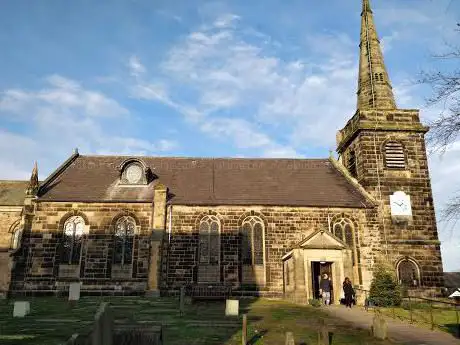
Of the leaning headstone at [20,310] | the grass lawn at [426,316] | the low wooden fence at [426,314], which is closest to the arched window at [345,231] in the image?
the low wooden fence at [426,314]

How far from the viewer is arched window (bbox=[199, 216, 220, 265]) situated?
2556 centimetres

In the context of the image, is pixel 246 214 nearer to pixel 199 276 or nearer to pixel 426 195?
pixel 199 276

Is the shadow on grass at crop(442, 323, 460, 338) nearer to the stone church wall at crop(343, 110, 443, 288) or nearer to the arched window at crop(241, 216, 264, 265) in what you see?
the stone church wall at crop(343, 110, 443, 288)

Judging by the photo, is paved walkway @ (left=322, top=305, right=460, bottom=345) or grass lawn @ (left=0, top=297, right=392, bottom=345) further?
paved walkway @ (left=322, top=305, right=460, bottom=345)

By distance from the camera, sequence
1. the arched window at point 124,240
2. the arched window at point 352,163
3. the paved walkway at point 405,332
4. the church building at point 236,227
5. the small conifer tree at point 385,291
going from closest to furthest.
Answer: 1. the paved walkway at point 405,332
2. the small conifer tree at point 385,291
3. the church building at point 236,227
4. the arched window at point 124,240
5. the arched window at point 352,163

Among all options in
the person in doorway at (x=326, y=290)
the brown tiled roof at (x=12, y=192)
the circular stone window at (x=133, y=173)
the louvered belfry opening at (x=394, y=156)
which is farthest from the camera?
the brown tiled roof at (x=12, y=192)

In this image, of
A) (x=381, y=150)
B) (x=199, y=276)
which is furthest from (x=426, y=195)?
(x=199, y=276)

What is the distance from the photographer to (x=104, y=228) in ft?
85.7

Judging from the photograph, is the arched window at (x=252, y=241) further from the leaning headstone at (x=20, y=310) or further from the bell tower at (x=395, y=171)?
the leaning headstone at (x=20, y=310)

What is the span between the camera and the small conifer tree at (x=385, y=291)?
2183cm

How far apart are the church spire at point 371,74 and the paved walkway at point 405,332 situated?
17860mm

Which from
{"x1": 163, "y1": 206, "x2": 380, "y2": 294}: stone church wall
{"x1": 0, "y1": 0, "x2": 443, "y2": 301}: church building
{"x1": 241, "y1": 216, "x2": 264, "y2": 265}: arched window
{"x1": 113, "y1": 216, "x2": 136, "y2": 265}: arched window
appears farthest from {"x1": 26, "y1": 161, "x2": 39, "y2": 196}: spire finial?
{"x1": 241, "y1": 216, "x2": 264, "y2": 265}: arched window

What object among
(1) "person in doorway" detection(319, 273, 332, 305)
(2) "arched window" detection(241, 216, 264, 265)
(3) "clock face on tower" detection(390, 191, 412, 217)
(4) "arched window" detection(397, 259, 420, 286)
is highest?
(3) "clock face on tower" detection(390, 191, 412, 217)

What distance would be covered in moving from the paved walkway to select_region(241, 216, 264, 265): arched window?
7.86m
